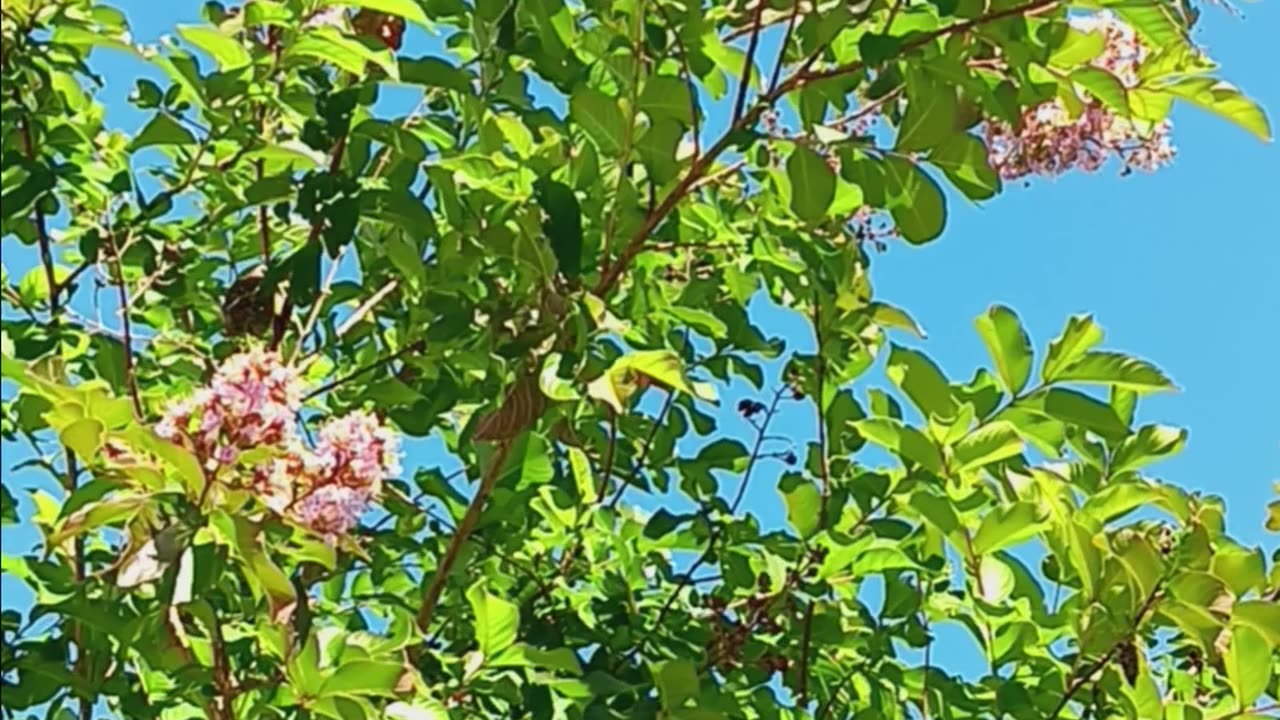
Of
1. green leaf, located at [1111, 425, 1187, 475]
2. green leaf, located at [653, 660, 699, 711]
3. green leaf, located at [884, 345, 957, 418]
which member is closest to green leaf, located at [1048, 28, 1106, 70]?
green leaf, located at [884, 345, 957, 418]

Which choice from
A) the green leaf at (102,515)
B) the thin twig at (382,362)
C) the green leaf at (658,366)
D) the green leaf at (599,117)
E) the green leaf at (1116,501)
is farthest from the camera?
the thin twig at (382,362)

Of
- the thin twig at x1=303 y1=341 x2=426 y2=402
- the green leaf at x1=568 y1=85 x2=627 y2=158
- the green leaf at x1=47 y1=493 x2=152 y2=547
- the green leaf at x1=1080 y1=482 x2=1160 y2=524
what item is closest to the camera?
the green leaf at x1=47 y1=493 x2=152 y2=547

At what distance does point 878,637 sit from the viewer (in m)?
1.58

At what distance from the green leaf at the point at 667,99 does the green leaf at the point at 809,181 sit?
93 mm

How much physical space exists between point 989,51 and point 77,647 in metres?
0.93

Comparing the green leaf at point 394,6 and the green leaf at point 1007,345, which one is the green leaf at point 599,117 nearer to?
the green leaf at point 394,6

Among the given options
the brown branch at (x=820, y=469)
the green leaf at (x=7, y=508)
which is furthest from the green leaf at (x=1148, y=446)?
the green leaf at (x=7, y=508)

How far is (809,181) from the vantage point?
132 cm

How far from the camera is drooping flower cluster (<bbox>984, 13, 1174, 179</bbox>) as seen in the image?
1.53 metres

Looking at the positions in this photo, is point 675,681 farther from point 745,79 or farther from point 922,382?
point 745,79

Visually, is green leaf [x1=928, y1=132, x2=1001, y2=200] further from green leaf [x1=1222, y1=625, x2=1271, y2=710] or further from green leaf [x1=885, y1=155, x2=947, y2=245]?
green leaf [x1=1222, y1=625, x2=1271, y2=710]

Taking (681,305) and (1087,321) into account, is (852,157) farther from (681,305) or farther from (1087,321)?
(681,305)

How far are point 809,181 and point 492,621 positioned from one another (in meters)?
0.44

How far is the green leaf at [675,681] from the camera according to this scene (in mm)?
1364
